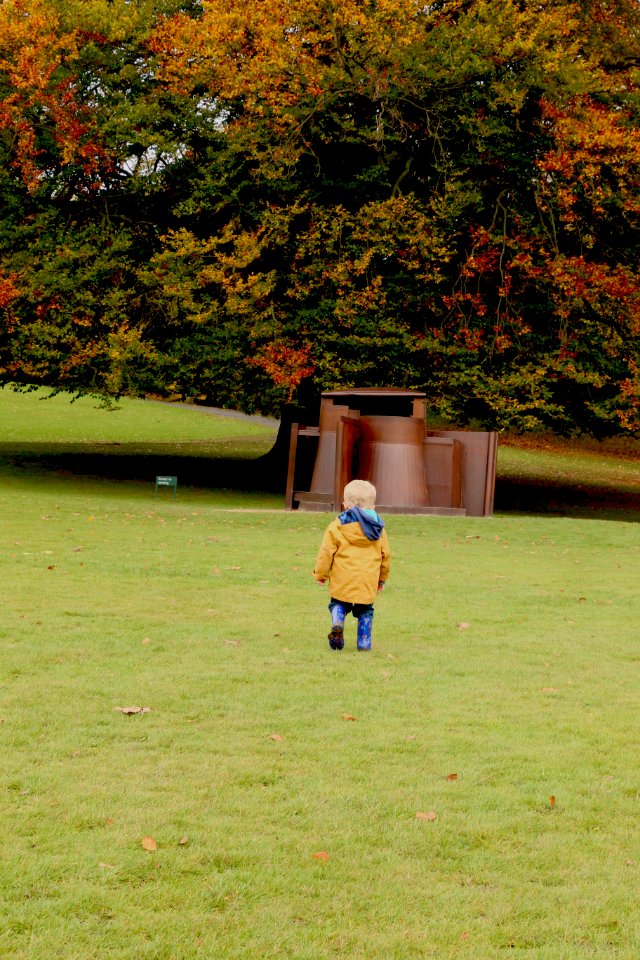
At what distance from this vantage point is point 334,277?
2470cm

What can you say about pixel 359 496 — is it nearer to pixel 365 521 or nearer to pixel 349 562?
pixel 365 521

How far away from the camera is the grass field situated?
4074 mm

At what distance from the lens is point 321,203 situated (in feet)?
87.3

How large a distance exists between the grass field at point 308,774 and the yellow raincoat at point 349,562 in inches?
20.0

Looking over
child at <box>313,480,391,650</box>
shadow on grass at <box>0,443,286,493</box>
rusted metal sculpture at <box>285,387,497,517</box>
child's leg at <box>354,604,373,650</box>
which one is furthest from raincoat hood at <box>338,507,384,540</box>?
shadow on grass at <box>0,443,286,493</box>

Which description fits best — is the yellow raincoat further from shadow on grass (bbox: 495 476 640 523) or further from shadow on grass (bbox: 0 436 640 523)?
shadow on grass (bbox: 495 476 640 523)

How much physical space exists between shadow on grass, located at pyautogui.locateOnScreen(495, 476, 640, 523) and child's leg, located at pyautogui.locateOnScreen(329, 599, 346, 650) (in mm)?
19508

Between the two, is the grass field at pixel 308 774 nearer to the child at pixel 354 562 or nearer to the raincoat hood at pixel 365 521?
the child at pixel 354 562

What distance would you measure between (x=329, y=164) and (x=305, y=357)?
5.00 meters

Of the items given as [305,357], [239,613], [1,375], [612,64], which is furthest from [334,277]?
[239,613]

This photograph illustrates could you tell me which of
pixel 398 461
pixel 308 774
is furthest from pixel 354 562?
pixel 398 461

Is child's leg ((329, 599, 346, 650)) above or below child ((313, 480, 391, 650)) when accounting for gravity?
below

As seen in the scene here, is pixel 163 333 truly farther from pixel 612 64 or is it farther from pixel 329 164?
pixel 612 64

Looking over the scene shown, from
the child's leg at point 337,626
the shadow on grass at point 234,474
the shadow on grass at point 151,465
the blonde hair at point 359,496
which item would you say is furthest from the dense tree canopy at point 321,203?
the child's leg at point 337,626
